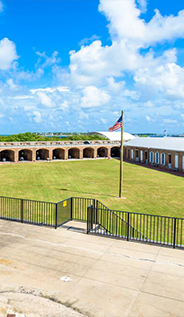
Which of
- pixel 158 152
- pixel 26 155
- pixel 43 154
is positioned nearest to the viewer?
pixel 158 152

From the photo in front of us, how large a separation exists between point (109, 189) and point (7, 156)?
1426 inches

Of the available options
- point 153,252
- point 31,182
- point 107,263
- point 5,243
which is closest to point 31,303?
point 107,263

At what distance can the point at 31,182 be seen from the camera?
32188mm

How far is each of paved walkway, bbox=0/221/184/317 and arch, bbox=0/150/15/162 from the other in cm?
4453

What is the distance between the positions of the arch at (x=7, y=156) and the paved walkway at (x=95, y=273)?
4453 cm

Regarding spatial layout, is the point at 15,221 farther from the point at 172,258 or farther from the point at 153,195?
the point at 153,195

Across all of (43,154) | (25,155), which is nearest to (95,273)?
(25,155)

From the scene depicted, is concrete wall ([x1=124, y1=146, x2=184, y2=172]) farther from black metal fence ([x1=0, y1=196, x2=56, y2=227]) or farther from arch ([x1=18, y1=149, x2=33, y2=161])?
black metal fence ([x1=0, y1=196, x2=56, y2=227])

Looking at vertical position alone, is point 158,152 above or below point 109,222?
above

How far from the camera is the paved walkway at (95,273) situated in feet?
23.4

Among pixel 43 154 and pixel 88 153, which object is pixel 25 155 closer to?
pixel 43 154

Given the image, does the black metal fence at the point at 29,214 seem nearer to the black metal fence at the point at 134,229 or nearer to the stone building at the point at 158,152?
the black metal fence at the point at 134,229

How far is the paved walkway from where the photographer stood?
23.4 feet

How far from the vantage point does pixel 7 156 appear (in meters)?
58.3
